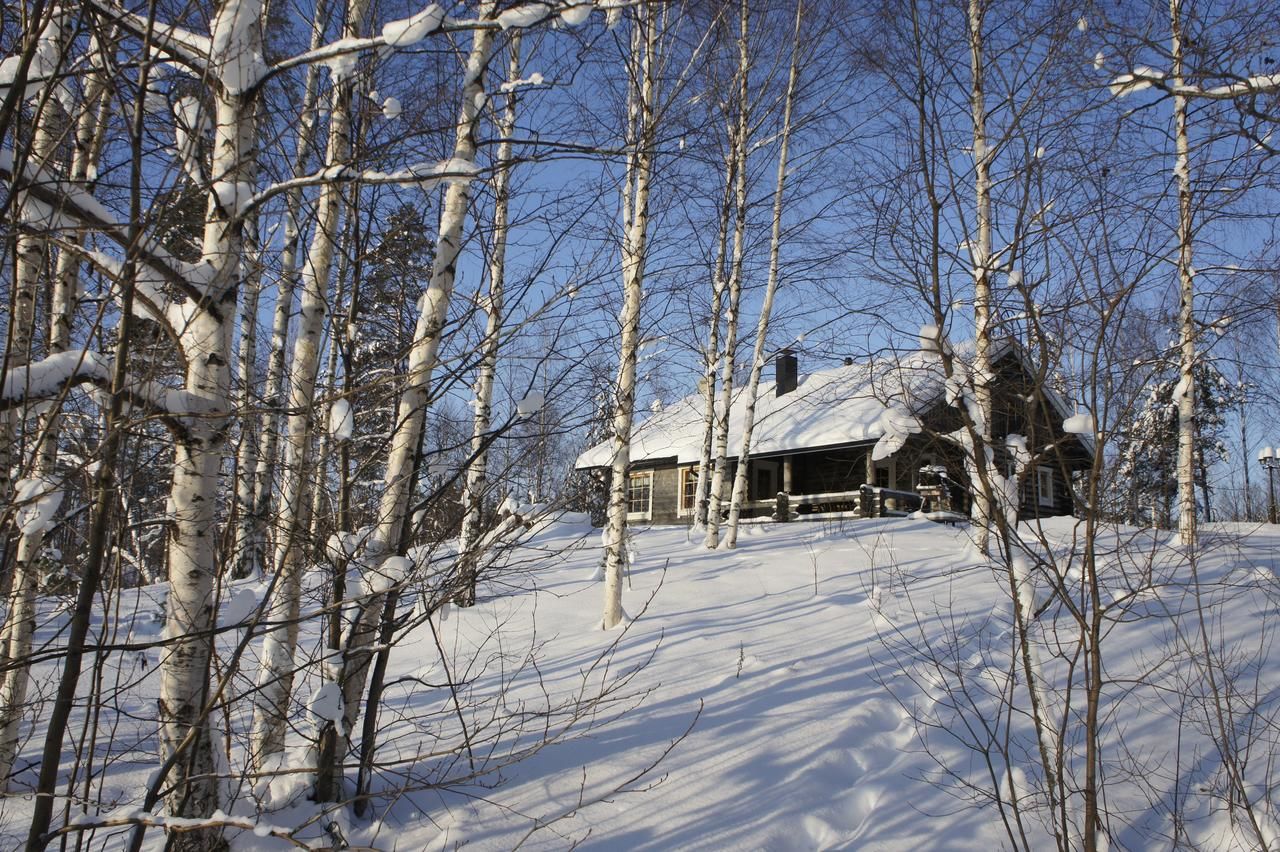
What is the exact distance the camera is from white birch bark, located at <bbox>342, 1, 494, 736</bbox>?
3.73 metres

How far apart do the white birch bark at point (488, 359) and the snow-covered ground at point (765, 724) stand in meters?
0.53

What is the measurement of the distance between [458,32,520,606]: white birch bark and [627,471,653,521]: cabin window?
1320cm

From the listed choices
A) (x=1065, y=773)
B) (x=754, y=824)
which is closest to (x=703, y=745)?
(x=754, y=824)

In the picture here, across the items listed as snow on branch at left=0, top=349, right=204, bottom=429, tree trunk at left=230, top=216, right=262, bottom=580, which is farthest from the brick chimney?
snow on branch at left=0, top=349, right=204, bottom=429

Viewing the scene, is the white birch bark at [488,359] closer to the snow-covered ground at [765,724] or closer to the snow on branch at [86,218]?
the snow-covered ground at [765,724]

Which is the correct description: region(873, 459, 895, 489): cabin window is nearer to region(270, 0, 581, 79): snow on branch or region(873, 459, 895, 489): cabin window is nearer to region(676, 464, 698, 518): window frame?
region(676, 464, 698, 518): window frame

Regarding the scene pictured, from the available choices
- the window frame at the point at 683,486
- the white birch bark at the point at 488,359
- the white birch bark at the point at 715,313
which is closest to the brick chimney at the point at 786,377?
the window frame at the point at 683,486

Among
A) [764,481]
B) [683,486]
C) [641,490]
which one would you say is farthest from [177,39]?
[641,490]

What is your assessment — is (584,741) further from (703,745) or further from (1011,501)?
(1011,501)

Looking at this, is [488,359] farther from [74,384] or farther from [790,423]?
[790,423]

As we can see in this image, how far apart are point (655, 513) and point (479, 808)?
1807 centimetres

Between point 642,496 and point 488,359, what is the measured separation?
1938 centimetres

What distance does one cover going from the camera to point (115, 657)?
6207mm

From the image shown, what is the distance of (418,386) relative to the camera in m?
3.70
